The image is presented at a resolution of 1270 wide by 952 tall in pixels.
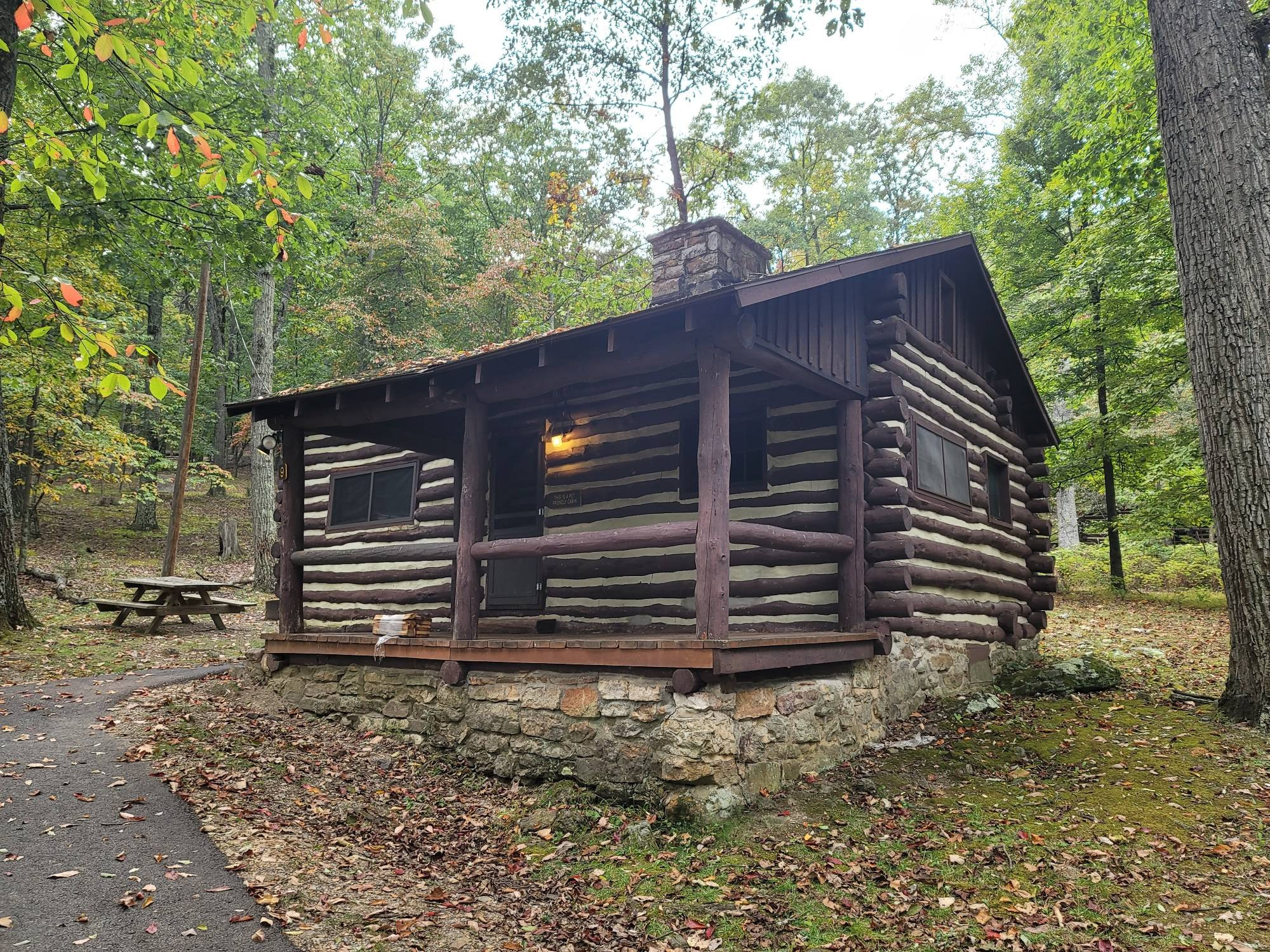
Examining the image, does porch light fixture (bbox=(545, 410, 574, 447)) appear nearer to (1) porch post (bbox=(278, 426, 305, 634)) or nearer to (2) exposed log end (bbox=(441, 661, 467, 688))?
(1) porch post (bbox=(278, 426, 305, 634))

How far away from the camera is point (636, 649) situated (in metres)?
6.09

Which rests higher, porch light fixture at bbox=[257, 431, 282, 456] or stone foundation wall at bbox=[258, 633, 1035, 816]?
porch light fixture at bbox=[257, 431, 282, 456]

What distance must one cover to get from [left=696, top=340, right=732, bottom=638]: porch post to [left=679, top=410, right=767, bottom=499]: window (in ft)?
7.92

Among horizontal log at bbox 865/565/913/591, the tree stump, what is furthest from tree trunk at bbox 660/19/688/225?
the tree stump

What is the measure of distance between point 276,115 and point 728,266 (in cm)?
1000

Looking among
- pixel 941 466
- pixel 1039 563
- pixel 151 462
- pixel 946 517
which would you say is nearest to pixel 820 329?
pixel 941 466

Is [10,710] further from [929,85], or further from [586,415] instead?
[929,85]

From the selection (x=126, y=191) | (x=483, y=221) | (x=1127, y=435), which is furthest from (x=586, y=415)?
(x=483, y=221)

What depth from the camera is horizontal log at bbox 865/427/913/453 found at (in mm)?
8016

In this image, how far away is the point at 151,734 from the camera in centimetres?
755

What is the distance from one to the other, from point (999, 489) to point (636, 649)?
8046mm

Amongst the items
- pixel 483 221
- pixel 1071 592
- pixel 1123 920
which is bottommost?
pixel 1123 920

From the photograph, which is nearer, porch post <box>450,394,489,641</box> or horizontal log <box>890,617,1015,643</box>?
porch post <box>450,394,489,641</box>

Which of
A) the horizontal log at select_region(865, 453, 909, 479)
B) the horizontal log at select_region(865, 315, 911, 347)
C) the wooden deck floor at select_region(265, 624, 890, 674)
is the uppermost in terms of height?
the horizontal log at select_region(865, 315, 911, 347)
